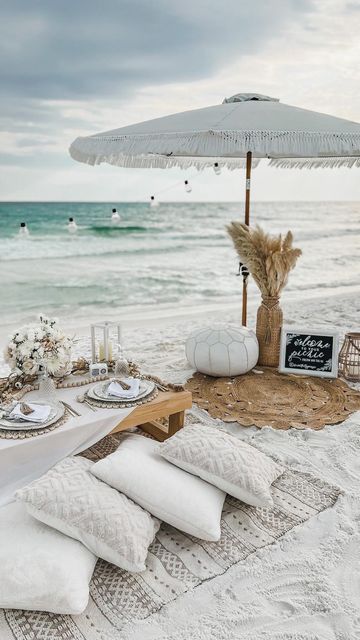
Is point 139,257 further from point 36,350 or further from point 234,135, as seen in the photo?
point 36,350

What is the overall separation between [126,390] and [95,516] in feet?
2.61

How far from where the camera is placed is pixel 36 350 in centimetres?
257

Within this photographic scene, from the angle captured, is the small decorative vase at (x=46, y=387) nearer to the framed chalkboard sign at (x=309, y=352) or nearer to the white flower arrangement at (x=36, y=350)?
the white flower arrangement at (x=36, y=350)

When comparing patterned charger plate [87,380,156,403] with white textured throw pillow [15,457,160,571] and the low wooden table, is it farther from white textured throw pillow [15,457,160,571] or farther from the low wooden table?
white textured throw pillow [15,457,160,571]

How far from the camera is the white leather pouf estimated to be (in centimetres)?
367

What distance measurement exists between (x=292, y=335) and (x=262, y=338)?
272mm

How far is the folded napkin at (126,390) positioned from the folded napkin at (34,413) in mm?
331

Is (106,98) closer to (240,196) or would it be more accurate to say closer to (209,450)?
(240,196)

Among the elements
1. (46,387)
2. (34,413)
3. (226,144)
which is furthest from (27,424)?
(226,144)

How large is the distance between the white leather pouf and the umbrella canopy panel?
1.28m

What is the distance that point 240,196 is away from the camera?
26422 mm

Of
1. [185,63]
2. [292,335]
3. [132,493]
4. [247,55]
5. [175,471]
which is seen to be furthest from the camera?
[185,63]

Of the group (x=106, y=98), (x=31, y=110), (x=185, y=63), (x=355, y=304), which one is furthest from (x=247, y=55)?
(x=31, y=110)

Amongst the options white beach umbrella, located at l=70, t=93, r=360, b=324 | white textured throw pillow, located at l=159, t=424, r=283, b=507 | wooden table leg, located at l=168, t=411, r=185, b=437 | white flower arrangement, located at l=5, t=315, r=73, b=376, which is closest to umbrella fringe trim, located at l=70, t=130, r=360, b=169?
white beach umbrella, located at l=70, t=93, r=360, b=324
